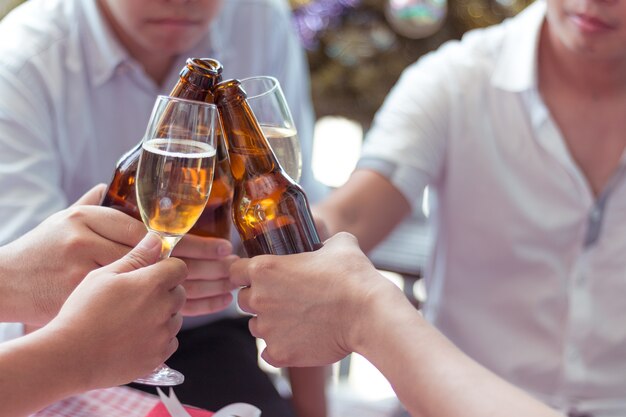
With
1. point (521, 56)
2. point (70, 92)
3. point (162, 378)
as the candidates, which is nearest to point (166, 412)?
point (162, 378)

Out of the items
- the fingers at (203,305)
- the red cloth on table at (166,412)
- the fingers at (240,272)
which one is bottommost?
the red cloth on table at (166,412)

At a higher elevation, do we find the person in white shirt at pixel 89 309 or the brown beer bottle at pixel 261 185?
the brown beer bottle at pixel 261 185

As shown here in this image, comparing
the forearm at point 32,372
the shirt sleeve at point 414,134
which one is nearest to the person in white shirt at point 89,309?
the forearm at point 32,372

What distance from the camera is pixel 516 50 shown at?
1.63 meters

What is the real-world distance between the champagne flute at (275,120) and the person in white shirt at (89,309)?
0.21 metres

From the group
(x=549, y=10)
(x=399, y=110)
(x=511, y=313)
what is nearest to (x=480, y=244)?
(x=511, y=313)

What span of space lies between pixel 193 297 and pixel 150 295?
0.23 metres

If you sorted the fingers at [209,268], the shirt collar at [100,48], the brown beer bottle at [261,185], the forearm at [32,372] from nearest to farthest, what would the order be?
1. the forearm at [32,372]
2. the brown beer bottle at [261,185]
3. the fingers at [209,268]
4. the shirt collar at [100,48]

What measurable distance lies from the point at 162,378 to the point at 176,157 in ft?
0.96

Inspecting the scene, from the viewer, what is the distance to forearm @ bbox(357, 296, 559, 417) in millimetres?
842

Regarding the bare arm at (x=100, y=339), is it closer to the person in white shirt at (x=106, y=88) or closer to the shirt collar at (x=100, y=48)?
the person in white shirt at (x=106, y=88)

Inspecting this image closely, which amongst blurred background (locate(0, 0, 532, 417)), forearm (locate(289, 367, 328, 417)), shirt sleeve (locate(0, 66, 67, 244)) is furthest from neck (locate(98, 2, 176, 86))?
blurred background (locate(0, 0, 532, 417))

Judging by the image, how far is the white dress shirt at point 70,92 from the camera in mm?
1363

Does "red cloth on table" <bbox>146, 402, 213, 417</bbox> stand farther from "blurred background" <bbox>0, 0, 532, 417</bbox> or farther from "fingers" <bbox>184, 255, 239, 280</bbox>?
"blurred background" <bbox>0, 0, 532, 417</bbox>
